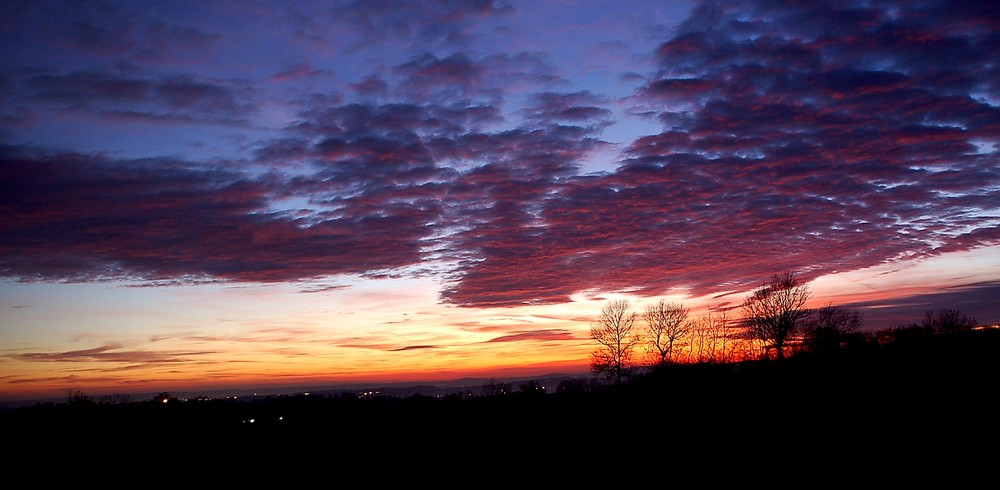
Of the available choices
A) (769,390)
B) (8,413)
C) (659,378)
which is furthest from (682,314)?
(8,413)

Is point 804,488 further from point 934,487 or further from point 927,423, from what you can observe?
point 927,423

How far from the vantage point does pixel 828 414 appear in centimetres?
1791

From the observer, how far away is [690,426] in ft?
65.6

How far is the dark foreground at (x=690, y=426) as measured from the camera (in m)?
15.6

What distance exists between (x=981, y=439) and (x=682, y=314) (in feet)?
168

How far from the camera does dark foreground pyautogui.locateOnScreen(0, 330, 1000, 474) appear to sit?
15.6 m

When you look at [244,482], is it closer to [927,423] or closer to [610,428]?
[610,428]

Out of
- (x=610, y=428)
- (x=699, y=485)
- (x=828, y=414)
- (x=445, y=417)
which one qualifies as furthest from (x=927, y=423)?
(x=445, y=417)

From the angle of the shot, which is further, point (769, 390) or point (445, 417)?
point (445, 417)

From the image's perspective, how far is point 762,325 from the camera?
206ft

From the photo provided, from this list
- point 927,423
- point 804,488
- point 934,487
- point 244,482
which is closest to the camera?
point 934,487

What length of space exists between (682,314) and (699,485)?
5213 cm

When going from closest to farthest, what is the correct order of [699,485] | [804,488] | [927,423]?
[804,488], [699,485], [927,423]

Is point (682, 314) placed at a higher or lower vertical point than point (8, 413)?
higher
